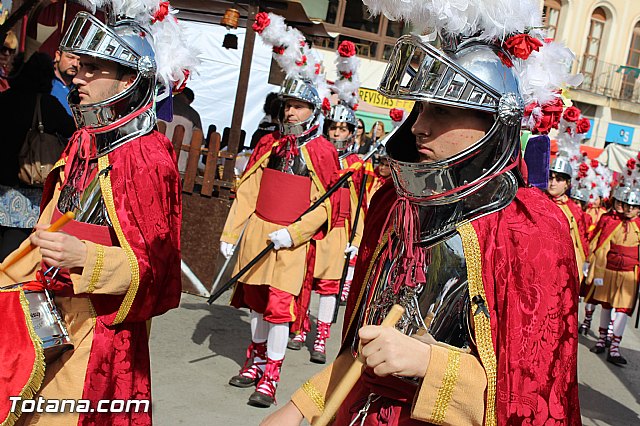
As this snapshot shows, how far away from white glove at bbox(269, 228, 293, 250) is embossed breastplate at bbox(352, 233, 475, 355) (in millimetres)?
3199

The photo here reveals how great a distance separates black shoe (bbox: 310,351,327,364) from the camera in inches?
253

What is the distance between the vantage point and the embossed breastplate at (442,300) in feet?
6.78

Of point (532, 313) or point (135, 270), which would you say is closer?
point (532, 313)

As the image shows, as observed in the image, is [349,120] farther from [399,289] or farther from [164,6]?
[399,289]

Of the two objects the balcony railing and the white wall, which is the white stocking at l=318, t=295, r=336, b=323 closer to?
the white wall

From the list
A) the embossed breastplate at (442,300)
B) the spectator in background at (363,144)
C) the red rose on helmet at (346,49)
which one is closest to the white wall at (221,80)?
the spectator in background at (363,144)

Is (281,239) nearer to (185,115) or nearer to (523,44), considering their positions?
(523,44)

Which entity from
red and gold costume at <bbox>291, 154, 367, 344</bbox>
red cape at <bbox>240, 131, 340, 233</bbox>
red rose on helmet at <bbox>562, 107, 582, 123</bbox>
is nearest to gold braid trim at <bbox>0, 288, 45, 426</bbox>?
red rose on helmet at <bbox>562, 107, 582, 123</bbox>

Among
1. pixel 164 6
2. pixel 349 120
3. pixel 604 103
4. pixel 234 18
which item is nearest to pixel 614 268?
pixel 349 120

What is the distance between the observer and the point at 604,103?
101 feet

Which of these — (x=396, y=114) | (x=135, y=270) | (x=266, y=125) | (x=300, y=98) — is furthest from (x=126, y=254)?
(x=266, y=125)

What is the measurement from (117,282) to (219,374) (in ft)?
10.5

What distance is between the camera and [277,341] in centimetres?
536

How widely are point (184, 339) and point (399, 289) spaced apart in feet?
14.6
